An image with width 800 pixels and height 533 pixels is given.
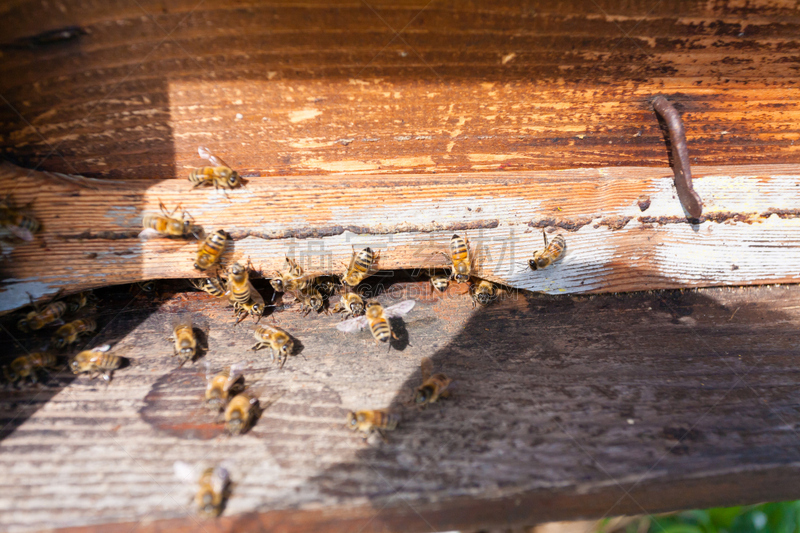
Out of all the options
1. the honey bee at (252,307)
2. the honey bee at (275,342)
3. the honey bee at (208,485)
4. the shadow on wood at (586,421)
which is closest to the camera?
the honey bee at (208,485)

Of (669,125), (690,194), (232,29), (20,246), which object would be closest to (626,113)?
(669,125)

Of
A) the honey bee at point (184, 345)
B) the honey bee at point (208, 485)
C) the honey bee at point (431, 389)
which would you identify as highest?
the honey bee at point (184, 345)

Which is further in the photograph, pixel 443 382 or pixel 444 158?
pixel 444 158

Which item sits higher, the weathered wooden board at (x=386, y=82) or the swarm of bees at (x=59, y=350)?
the weathered wooden board at (x=386, y=82)

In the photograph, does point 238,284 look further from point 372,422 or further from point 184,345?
point 372,422

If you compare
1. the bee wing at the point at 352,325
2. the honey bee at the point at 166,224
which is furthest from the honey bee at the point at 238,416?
the honey bee at the point at 166,224

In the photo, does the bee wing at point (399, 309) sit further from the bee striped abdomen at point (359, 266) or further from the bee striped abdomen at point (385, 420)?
the bee striped abdomen at point (385, 420)

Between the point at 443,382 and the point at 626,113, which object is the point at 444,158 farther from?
the point at 443,382
